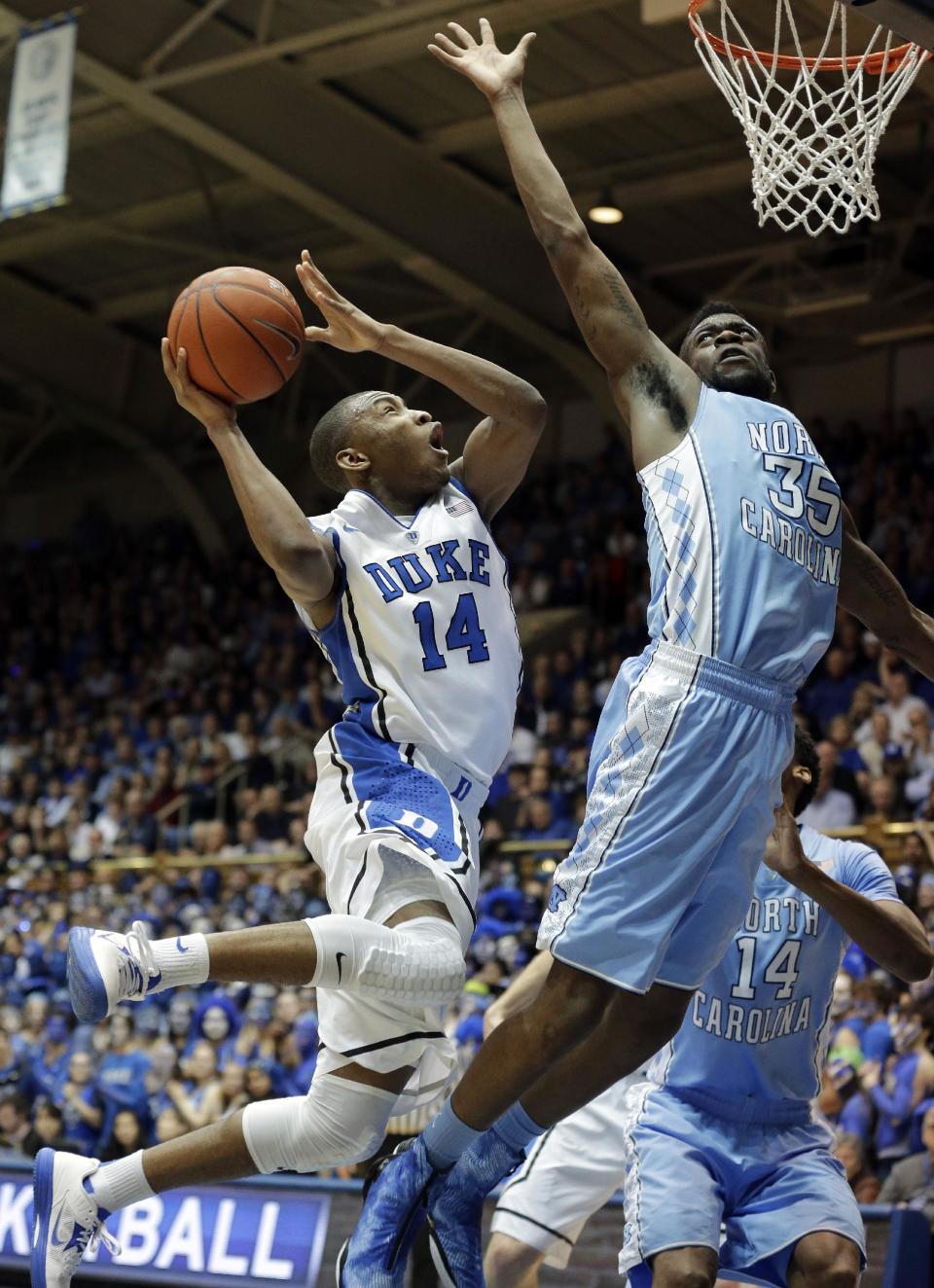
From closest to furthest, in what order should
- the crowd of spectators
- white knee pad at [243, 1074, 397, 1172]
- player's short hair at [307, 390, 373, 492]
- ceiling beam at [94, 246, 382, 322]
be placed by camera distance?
white knee pad at [243, 1074, 397, 1172] < player's short hair at [307, 390, 373, 492] < the crowd of spectators < ceiling beam at [94, 246, 382, 322]

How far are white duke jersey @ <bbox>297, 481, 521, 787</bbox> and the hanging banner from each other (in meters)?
7.97

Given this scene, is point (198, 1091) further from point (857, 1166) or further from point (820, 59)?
point (820, 59)

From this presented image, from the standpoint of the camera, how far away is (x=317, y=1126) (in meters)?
4.05

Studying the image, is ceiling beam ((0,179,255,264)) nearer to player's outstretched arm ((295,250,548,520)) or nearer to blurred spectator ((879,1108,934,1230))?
blurred spectator ((879,1108,934,1230))

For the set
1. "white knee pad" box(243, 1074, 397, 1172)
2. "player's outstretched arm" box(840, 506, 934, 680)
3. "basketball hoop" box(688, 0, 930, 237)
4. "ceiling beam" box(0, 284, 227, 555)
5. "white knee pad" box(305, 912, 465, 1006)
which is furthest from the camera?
"ceiling beam" box(0, 284, 227, 555)

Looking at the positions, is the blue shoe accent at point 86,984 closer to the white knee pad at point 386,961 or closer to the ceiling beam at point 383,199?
the white knee pad at point 386,961

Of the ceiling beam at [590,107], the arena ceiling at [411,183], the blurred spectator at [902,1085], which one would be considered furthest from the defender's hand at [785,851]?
the ceiling beam at [590,107]

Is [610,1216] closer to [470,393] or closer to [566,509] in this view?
[470,393]

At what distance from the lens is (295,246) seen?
18.4 m

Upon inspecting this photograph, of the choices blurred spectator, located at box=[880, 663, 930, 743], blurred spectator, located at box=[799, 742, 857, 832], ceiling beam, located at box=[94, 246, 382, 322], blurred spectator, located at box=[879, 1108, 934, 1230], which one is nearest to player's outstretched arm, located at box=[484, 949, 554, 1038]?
blurred spectator, located at box=[879, 1108, 934, 1230]

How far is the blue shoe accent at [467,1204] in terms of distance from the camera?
3627mm

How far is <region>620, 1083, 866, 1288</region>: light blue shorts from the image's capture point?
4102 mm

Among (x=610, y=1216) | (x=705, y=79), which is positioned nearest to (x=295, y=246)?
(x=705, y=79)

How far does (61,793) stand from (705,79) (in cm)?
Answer: 887
